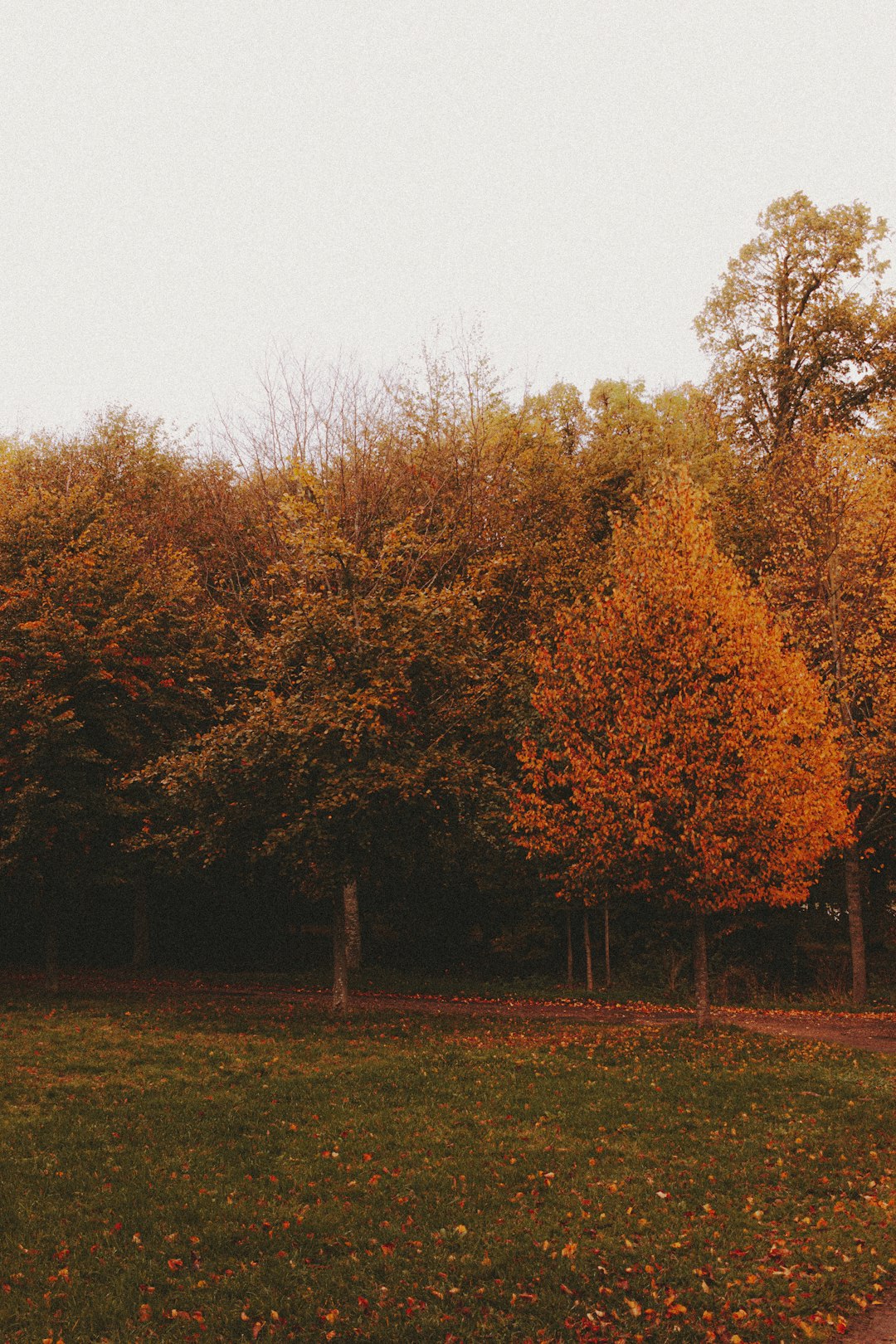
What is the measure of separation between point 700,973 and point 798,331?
89.3 ft

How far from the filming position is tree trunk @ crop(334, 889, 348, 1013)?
61.1 ft

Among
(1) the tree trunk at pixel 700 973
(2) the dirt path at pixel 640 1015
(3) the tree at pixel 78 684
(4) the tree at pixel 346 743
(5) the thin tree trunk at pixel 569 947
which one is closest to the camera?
(4) the tree at pixel 346 743

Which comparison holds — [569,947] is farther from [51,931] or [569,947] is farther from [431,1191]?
[431,1191]

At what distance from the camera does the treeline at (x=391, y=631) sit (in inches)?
707

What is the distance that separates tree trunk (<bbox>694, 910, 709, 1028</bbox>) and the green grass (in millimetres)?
2690

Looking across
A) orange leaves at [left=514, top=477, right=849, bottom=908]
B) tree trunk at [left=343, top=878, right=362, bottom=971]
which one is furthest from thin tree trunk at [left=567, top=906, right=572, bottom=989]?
orange leaves at [left=514, top=477, right=849, bottom=908]

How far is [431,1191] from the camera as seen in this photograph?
31.2 ft

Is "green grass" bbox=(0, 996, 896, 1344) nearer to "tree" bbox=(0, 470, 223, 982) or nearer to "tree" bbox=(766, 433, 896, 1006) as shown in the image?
"tree" bbox=(0, 470, 223, 982)

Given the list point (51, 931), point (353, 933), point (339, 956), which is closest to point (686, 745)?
point (339, 956)

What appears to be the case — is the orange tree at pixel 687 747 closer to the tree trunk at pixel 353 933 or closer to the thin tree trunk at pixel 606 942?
the thin tree trunk at pixel 606 942

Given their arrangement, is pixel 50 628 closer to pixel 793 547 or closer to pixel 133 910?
pixel 133 910

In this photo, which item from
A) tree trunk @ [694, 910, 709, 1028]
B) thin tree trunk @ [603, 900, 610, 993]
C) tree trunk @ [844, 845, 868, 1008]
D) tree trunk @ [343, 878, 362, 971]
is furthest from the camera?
tree trunk @ [343, 878, 362, 971]

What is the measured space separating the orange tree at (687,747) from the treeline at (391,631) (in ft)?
5.40

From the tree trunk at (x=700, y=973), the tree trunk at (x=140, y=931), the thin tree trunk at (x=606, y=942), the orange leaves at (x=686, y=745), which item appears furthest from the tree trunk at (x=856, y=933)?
the tree trunk at (x=140, y=931)
